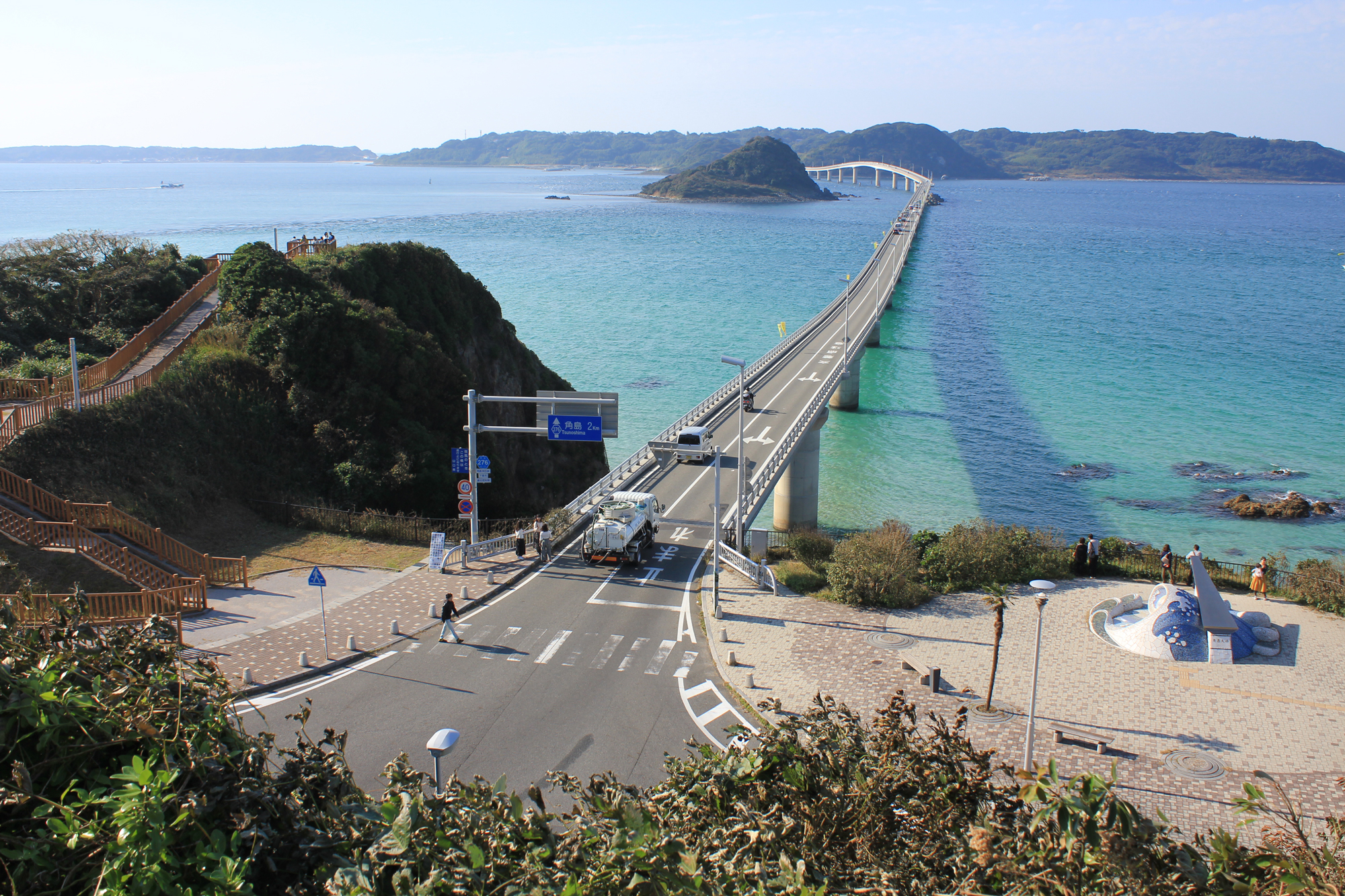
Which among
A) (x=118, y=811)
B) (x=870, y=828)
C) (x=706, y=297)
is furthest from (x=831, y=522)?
(x=706, y=297)

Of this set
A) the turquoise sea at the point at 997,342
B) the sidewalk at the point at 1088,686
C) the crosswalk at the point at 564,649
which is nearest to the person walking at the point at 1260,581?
the sidewalk at the point at 1088,686

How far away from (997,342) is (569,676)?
75.9 meters

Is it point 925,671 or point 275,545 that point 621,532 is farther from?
point 275,545

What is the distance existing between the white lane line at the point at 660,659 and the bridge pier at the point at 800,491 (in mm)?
22074

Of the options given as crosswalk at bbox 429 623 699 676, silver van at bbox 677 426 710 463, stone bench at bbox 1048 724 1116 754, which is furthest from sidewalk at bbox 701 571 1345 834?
silver van at bbox 677 426 710 463

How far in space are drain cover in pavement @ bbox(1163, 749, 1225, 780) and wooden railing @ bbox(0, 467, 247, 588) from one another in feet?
69.6

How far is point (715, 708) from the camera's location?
17.3 metres

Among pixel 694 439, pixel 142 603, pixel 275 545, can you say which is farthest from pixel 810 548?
pixel 142 603

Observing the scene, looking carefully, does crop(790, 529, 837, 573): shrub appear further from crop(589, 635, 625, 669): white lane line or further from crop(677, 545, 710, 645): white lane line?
crop(589, 635, 625, 669): white lane line

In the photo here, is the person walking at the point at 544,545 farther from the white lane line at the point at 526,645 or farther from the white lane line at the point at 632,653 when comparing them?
the white lane line at the point at 632,653

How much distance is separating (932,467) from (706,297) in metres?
57.3

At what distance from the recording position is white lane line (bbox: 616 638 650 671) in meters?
19.0

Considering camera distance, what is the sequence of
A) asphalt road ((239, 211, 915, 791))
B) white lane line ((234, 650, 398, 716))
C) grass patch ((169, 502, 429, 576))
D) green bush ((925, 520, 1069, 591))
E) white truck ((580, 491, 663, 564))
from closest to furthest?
1. asphalt road ((239, 211, 915, 791))
2. white lane line ((234, 650, 398, 716))
3. grass patch ((169, 502, 429, 576))
4. white truck ((580, 491, 663, 564))
5. green bush ((925, 520, 1069, 591))

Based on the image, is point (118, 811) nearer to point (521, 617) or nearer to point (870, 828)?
point (870, 828)
